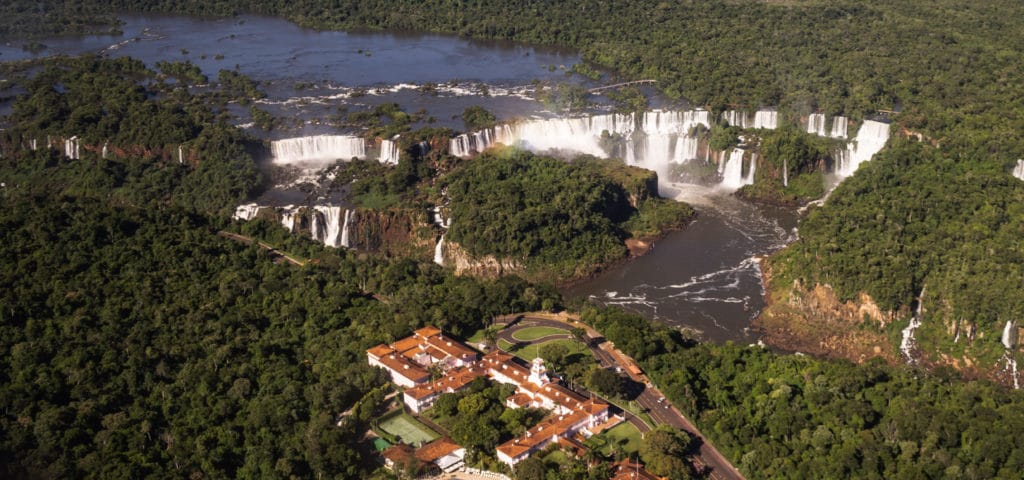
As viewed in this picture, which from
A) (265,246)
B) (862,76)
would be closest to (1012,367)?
(265,246)

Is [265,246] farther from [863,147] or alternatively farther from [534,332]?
[863,147]

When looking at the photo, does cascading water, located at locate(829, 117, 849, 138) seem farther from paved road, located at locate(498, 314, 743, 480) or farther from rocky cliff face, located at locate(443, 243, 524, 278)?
paved road, located at locate(498, 314, 743, 480)

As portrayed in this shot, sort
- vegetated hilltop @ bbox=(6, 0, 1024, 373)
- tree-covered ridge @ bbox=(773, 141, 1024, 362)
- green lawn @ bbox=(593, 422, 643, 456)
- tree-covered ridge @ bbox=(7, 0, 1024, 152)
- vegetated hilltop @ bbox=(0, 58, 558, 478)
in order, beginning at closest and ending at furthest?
green lawn @ bbox=(593, 422, 643, 456) → vegetated hilltop @ bbox=(0, 58, 558, 478) → tree-covered ridge @ bbox=(773, 141, 1024, 362) → vegetated hilltop @ bbox=(6, 0, 1024, 373) → tree-covered ridge @ bbox=(7, 0, 1024, 152)

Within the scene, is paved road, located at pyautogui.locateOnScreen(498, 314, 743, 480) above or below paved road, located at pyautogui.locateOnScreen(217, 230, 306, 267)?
below

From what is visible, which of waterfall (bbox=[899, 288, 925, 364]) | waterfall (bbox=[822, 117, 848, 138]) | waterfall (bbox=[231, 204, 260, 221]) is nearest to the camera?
waterfall (bbox=[899, 288, 925, 364])

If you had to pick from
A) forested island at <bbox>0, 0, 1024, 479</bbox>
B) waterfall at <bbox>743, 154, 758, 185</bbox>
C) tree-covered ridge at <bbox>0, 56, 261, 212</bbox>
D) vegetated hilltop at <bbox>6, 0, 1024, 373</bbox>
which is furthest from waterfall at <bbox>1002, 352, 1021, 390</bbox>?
tree-covered ridge at <bbox>0, 56, 261, 212</bbox>

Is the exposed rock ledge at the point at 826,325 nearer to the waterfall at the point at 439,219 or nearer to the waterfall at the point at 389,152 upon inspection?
the waterfall at the point at 439,219

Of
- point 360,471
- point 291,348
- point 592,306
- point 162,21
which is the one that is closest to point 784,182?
point 592,306
